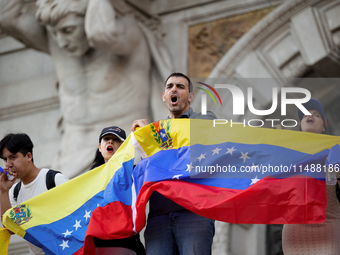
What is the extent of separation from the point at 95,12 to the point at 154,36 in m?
0.87

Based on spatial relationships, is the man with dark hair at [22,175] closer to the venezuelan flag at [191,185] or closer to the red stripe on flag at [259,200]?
the venezuelan flag at [191,185]

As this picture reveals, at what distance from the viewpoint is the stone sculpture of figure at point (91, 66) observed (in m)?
6.53

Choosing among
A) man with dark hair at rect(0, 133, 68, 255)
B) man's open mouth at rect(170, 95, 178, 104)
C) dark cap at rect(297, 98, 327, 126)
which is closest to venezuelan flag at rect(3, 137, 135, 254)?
man with dark hair at rect(0, 133, 68, 255)

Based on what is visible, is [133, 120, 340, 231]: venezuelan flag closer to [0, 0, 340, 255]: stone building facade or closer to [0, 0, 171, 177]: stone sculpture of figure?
[0, 0, 340, 255]: stone building facade

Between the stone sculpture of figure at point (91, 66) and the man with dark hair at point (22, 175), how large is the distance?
7.15 feet

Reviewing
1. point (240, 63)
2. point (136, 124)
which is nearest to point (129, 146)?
point (136, 124)

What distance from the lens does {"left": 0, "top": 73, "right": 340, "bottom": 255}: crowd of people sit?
3545mm

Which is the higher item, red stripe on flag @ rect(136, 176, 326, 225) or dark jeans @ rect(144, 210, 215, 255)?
red stripe on flag @ rect(136, 176, 326, 225)

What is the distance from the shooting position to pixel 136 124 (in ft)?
13.2

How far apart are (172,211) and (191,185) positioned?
0.21 meters

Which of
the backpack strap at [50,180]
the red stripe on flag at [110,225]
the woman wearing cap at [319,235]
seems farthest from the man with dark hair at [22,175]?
the woman wearing cap at [319,235]

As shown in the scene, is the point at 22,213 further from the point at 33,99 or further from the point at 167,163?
the point at 33,99

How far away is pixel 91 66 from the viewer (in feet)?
22.5

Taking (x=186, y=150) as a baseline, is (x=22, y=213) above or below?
below
